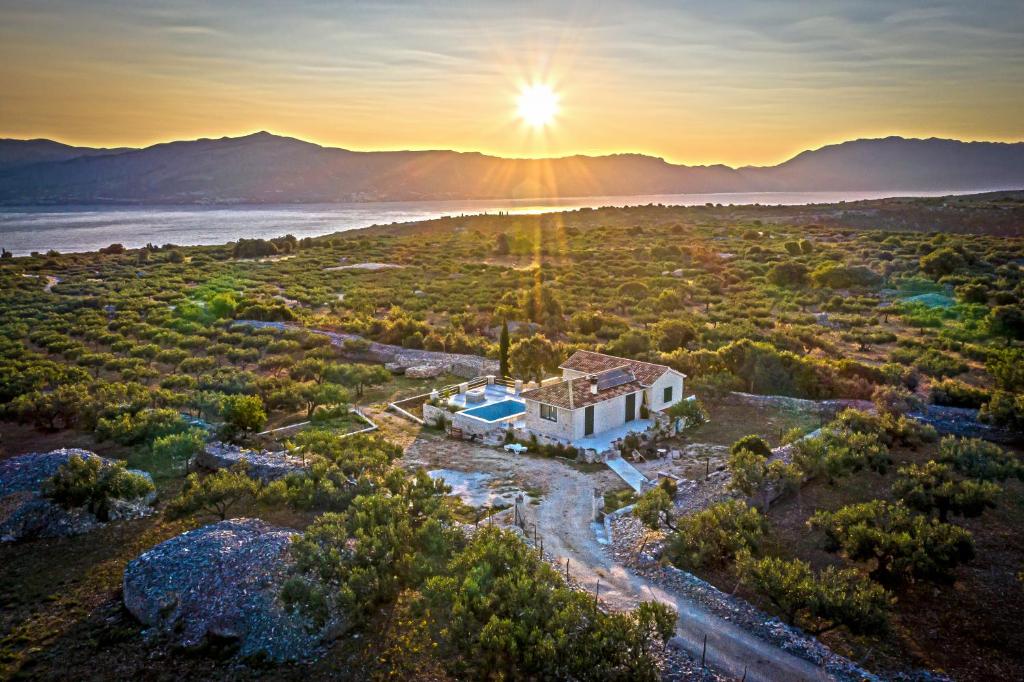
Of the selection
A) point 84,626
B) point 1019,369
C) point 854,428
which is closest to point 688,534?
point 854,428

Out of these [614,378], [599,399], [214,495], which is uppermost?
[614,378]

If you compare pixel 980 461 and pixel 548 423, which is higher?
pixel 980 461

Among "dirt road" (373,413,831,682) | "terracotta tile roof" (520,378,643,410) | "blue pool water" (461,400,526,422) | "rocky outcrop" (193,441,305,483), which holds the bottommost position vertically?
"dirt road" (373,413,831,682)

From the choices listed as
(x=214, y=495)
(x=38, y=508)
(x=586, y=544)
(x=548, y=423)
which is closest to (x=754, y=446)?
(x=548, y=423)

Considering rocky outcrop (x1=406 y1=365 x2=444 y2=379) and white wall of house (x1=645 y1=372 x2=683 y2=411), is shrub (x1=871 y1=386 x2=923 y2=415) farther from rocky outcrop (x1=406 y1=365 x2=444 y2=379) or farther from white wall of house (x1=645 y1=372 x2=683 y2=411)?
rocky outcrop (x1=406 y1=365 x2=444 y2=379)

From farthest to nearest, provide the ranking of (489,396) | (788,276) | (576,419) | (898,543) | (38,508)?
(788,276)
(489,396)
(576,419)
(38,508)
(898,543)

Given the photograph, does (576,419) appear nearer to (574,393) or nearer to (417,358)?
(574,393)

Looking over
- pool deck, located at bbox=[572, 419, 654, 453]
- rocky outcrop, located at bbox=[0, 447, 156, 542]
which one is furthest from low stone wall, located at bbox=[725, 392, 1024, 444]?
rocky outcrop, located at bbox=[0, 447, 156, 542]
